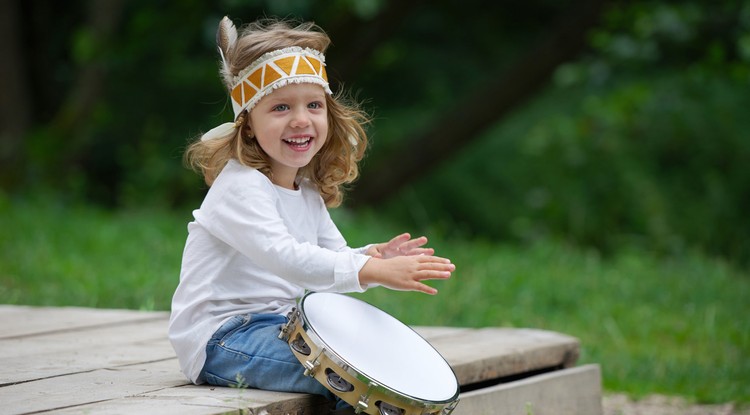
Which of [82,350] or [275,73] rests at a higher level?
[275,73]

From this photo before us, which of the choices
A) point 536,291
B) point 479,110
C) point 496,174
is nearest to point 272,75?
point 536,291

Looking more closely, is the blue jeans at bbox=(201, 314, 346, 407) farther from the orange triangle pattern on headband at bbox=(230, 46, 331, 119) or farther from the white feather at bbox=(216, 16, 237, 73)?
the white feather at bbox=(216, 16, 237, 73)

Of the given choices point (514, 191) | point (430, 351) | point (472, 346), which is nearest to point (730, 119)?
point (514, 191)

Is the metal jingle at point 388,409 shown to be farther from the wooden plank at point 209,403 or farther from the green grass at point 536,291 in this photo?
the green grass at point 536,291

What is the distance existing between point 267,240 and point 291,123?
0.30m

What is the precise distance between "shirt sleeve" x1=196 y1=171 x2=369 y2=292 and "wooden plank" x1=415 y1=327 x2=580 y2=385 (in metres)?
0.58

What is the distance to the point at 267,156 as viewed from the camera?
97.5 inches

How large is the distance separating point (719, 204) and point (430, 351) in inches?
A: 277

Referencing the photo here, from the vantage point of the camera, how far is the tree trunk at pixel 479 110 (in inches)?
302

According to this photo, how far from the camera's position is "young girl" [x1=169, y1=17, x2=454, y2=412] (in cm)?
225

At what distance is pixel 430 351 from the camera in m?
2.33

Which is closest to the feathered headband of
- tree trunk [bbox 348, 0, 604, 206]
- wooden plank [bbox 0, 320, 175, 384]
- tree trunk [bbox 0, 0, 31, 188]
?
wooden plank [bbox 0, 320, 175, 384]

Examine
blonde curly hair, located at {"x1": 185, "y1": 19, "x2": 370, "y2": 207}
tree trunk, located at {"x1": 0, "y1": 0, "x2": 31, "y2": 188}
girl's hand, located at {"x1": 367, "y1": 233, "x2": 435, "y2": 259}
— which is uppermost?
blonde curly hair, located at {"x1": 185, "y1": 19, "x2": 370, "y2": 207}

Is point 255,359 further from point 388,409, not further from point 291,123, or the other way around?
point 291,123
